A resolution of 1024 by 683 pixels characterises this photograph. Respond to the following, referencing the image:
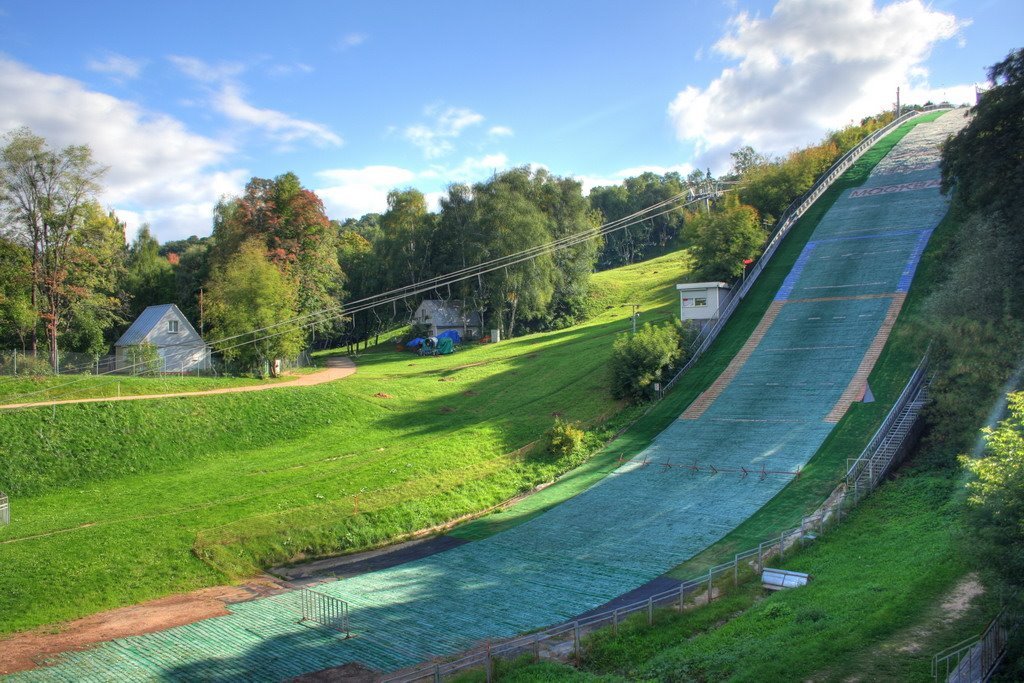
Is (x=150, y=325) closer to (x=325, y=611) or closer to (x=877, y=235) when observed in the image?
(x=325, y=611)

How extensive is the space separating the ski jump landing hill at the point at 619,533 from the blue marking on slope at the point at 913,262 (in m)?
0.15

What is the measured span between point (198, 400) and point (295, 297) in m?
17.7

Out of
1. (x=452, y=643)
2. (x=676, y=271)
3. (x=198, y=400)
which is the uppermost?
(x=676, y=271)

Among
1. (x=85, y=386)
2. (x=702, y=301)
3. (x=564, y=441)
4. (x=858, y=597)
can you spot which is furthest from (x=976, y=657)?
(x=85, y=386)

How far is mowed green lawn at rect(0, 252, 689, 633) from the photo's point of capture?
22234 mm

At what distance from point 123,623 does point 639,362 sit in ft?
80.9

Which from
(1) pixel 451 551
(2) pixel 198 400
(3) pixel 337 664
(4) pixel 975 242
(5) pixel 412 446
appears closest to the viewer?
(3) pixel 337 664

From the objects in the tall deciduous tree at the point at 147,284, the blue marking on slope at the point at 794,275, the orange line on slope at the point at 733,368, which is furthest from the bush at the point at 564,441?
the tall deciduous tree at the point at 147,284

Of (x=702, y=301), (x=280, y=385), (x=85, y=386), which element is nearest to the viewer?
(x=85, y=386)

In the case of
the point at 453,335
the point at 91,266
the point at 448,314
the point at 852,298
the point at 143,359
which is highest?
the point at 91,266

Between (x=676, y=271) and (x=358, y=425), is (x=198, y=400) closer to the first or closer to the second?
(x=358, y=425)

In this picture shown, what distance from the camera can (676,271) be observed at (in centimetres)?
8012

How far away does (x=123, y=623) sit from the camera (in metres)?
19.3

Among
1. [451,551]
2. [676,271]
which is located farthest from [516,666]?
[676,271]
